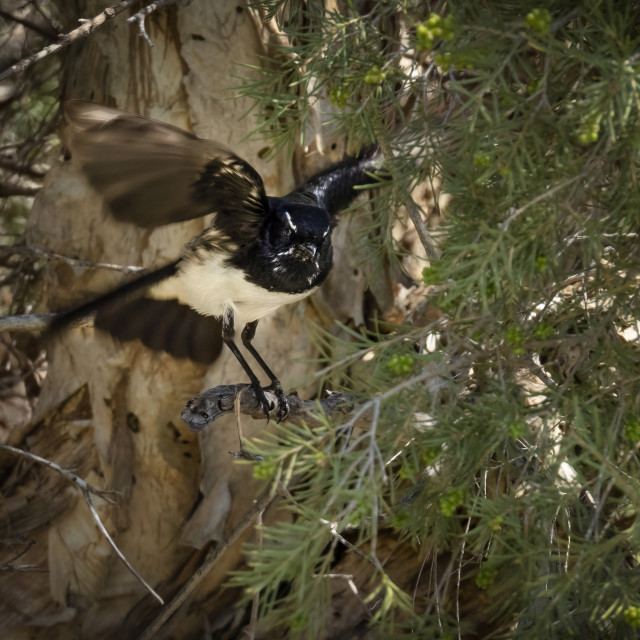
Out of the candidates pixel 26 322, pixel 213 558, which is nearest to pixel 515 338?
pixel 213 558

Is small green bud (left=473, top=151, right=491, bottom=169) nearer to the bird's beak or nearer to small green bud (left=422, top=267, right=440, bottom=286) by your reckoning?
small green bud (left=422, top=267, right=440, bottom=286)

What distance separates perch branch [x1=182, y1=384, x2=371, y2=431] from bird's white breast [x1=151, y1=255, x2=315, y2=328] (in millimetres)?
256

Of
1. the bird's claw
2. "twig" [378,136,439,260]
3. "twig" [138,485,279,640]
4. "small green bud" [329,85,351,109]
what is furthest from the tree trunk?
"small green bud" [329,85,351,109]

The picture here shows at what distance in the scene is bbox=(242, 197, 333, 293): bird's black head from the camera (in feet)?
6.28

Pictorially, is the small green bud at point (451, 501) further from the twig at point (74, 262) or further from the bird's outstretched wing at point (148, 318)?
the twig at point (74, 262)

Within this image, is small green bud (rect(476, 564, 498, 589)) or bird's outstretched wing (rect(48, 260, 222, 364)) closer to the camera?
small green bud (rect(476, 564, 498, 589))

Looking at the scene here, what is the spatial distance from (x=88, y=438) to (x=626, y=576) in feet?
6.68

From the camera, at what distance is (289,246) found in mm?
1935

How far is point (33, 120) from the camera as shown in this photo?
355 centimetres

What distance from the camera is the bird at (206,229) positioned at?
1.55 m

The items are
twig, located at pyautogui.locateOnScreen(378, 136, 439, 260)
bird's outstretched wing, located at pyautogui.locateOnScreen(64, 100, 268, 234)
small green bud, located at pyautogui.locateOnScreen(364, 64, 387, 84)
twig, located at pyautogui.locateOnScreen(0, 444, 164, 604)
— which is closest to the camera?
small green bud, located at pyautogui.locateOnScreen(364, 64, 387, 84)

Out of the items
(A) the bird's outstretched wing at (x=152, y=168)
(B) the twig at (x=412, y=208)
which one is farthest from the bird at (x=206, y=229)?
(B) the twig at (x=412, y=208)

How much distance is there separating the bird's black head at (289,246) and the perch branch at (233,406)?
320 millimetres

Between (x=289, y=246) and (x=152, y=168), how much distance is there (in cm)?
47
